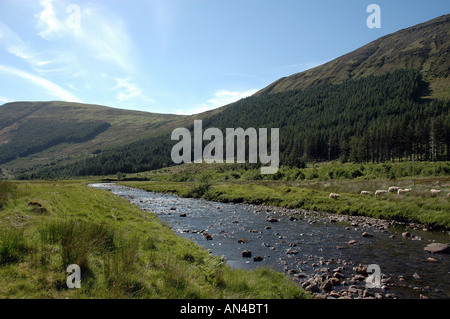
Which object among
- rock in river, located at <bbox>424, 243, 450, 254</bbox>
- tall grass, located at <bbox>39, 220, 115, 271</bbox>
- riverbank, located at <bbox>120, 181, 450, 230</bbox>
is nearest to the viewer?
tall grass, located at <bbox>39, 220, 115, 271</bbox>

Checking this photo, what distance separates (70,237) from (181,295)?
4.45m

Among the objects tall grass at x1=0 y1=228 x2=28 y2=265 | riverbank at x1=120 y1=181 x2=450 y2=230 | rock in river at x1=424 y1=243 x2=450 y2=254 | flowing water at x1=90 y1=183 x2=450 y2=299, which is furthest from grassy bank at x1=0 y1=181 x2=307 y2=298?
riverbank at x1=120 y1=181 x2=450 y2=230

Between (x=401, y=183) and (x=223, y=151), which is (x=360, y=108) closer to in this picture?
(x=223, y=151)

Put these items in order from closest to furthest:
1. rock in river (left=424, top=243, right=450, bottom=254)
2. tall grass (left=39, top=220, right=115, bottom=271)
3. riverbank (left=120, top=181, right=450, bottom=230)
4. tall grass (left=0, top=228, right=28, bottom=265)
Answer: tall grass (left=0, top=228, right=28, bottom=265) → tall grass (left=39, top=220, right=115, bottom=271) → rock in river (left=424, top=243, right=450, bottom=254) → riverbank (left=120, top=181, right=450, bottom=230)

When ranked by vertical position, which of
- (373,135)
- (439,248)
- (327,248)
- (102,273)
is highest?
(373,135)

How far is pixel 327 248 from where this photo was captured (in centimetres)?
1666

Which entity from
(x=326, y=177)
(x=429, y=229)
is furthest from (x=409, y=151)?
(x=429, y=229)

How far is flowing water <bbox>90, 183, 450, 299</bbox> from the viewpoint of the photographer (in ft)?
38.9

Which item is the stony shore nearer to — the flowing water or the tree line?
the flowing water

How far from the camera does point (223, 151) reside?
163 metres

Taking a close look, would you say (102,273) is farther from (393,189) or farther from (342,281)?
(393,189)

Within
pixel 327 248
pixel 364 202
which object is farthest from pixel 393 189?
pixel 327 248

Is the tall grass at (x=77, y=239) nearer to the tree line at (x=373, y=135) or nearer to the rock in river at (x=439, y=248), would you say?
the rock in river at (x=439, y=248)

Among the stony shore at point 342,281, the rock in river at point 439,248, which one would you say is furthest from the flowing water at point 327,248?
the rock in river at point 439,248
